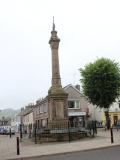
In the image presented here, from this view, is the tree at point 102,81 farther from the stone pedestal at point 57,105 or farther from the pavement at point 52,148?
the pavement at point 52,148

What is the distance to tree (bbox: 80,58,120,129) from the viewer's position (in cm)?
5094

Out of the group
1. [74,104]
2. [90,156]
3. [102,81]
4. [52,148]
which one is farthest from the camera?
[74,104]

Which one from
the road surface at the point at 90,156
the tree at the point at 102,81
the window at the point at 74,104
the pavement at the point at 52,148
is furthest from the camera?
the window at the point at 74,104

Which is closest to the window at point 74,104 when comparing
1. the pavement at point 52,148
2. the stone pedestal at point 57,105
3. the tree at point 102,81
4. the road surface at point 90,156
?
the tree at point 102,81

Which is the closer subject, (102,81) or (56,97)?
(56,97)

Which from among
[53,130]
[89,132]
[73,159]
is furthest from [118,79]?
[73,159]

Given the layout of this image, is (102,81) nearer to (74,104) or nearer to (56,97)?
(56,97)

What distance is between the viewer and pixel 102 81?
168ft

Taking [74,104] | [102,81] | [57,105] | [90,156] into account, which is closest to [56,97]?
[57,105]

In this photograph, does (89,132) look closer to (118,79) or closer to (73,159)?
(73,159)

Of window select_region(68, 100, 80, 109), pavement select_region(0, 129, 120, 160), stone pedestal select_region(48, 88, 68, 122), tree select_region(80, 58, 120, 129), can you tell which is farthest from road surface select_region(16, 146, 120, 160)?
window select_region(68, 100, 80, 109)

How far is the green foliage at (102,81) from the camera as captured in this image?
5094 cm

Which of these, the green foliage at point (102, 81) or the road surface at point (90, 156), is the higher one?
the green foliage at point (102, 81)

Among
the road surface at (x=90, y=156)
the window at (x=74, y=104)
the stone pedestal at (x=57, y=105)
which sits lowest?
the road surface at (x=90, y=156)
